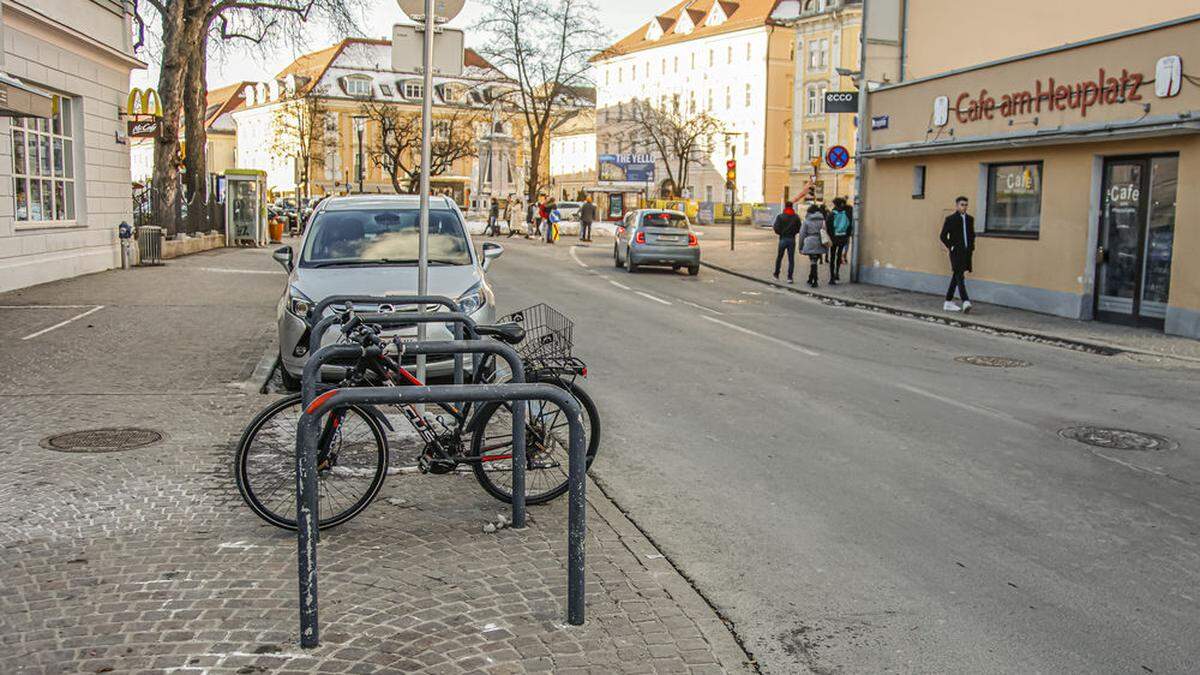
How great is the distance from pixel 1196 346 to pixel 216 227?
30776 mm

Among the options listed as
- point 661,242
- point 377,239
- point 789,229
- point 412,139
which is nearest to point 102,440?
point 377,239

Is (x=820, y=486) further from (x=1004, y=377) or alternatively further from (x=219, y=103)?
(x=219, y=103)

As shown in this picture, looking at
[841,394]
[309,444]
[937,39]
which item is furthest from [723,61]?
[309,444]

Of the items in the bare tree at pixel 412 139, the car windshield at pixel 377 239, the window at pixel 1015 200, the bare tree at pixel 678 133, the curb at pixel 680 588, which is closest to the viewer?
the curb at pixel 680 588

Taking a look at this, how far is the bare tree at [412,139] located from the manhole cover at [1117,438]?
6632cm

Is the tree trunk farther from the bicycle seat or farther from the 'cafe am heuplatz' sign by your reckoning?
the bicycle seat

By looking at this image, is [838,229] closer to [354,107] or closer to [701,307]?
[701,307]

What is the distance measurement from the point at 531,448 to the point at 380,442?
94 centimetres

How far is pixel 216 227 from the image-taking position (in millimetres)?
36406

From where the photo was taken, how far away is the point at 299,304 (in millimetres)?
9883

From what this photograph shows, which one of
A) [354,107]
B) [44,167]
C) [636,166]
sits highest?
[354,107]

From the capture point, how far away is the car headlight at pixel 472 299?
397 inches

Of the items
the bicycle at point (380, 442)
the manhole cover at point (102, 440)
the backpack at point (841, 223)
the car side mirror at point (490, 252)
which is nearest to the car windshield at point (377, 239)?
the car side mirror at point (490, 252)

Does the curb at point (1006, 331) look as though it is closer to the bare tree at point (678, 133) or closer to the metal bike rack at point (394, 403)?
the metal bike rack at point (394, 403)
